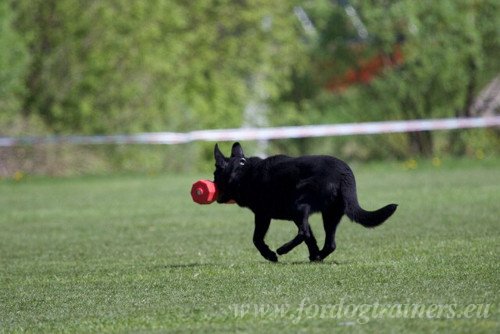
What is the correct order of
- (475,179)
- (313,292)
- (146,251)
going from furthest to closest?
1. (475,179)
2. (146,251)
3. (313,292)

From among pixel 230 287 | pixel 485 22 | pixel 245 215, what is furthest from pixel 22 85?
pixel 230 287

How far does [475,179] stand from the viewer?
22.3 meters

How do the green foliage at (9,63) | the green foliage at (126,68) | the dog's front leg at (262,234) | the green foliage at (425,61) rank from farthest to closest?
the green foliage at (425,61), the green foliage at (126,68), the green foliage at (9,63), the dog's front leg at (262,234)

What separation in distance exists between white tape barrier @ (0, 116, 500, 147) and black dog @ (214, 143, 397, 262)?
19.4 m

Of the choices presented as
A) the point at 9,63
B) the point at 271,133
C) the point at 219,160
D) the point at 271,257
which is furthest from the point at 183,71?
the point at 271,257

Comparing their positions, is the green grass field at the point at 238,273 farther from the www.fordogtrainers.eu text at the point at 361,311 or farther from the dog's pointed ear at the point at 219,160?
the dog's pointed ear at the point at 219,160

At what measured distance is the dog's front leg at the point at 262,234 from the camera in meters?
9.59

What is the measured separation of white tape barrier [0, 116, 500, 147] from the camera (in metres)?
29.6

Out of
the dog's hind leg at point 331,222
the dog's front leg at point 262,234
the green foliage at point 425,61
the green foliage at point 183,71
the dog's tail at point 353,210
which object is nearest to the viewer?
the dog's tail at point 353,210

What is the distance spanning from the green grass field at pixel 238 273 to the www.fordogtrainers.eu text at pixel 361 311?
0.01 m

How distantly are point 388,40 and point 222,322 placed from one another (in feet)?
91.8

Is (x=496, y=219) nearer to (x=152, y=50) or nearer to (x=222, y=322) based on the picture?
(x=222, y=322)

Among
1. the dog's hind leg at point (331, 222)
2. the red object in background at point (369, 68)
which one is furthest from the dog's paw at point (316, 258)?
the red object in background at point (369, 68)

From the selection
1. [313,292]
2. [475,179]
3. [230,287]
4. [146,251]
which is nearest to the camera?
[313,292]
